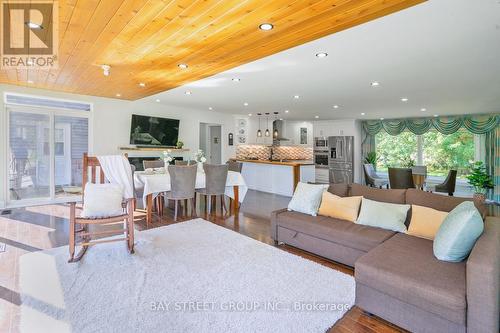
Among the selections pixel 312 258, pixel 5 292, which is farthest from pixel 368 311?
pixel 5 292

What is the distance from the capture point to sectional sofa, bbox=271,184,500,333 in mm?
1612

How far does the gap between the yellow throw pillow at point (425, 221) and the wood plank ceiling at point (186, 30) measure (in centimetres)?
191

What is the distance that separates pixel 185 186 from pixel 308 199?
7.73 feet

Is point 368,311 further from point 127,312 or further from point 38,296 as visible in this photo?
point 38,296

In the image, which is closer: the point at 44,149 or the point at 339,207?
the point at 339,207

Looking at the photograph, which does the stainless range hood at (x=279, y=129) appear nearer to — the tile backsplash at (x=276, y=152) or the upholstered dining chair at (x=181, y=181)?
the tile backsplash at (x=276, y=152)

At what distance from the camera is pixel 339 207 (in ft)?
10.9

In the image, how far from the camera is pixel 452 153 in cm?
898

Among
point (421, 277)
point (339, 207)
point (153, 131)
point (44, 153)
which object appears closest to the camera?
point (421, 277)

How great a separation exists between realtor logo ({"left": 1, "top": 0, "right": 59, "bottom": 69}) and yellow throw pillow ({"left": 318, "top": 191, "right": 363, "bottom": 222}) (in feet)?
11.4

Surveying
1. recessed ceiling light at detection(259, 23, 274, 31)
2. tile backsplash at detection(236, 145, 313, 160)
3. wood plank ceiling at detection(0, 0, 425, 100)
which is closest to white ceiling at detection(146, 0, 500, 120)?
wood plank ceiling at detection(0, 0, 425, 100)

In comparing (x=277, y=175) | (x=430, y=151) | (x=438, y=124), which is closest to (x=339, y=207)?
(x=277, y=175)

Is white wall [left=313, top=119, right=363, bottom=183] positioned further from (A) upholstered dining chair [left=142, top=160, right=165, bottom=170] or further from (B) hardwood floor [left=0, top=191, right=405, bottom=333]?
(A) upholstered dining chair [left=142, top=160, right=165, bottom=170]

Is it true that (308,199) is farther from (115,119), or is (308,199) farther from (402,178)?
(115,119)
